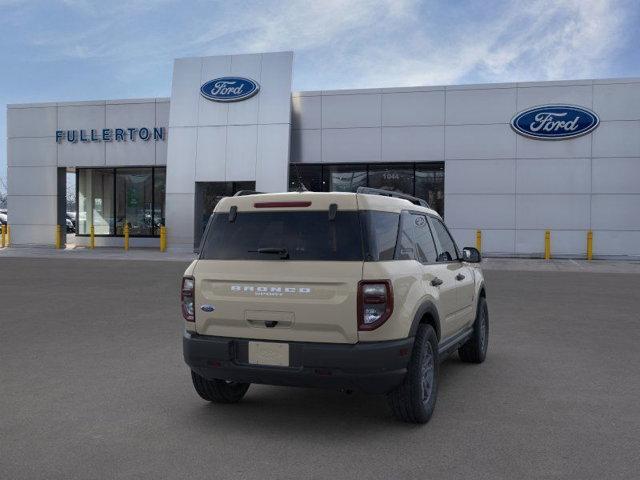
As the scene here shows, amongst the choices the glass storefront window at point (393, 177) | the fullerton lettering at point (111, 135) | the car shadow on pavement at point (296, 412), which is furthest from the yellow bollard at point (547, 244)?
the car shadow on pavement at point (296, 412)

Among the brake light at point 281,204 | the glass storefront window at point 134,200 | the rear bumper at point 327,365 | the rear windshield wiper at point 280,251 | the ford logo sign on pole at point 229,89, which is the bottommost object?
the rear bumper at point 327,365

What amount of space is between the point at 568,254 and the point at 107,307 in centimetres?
1728

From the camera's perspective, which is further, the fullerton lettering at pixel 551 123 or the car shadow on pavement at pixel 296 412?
the fullerton lettering at pixel 551 123

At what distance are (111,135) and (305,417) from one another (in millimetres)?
24608

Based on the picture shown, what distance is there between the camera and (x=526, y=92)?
2295 centimetres

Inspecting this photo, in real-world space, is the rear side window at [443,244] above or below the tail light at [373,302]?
above

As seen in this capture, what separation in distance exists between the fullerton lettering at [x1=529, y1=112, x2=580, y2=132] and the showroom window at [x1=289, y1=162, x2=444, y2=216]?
12.2 feet

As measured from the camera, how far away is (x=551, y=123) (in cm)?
2258

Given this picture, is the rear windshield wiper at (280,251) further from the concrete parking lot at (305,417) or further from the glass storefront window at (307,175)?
the glass storefront window at (307,175)

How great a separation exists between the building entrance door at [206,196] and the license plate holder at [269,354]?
20623mm

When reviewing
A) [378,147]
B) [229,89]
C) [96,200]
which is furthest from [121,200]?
[378,147]

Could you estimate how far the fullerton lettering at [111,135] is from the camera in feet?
87.4

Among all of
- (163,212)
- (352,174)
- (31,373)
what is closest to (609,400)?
(31,373)

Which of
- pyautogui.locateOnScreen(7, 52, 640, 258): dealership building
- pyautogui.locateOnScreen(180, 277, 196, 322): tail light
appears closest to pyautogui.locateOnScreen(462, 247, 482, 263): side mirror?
pyautogui.locateOnScreen(180, 277, 196, 322): tail light
